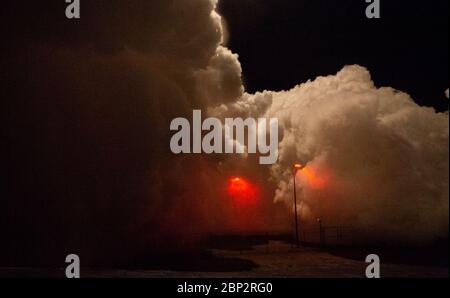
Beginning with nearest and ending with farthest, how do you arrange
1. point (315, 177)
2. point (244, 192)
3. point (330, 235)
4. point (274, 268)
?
point (274, 268), point (330, 235), point (315, 177), point (244, 192)

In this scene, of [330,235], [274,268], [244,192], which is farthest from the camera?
[244,192]

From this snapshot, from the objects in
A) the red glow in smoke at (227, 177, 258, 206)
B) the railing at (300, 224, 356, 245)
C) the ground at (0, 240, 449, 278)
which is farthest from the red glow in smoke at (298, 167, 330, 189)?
the ground at (0, 240, 449, 278)

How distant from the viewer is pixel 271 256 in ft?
78.3

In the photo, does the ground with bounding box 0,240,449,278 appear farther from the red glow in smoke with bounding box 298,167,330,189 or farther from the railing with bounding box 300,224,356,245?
the red glow in smoke with bounding box 298,167,330,189

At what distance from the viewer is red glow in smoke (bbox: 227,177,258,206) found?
38625 millimetres

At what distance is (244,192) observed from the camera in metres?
39.0

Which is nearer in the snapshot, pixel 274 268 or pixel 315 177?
pixel 274 268

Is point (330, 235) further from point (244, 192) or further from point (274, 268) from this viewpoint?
point (274, 268)

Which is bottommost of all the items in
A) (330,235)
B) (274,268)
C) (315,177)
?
(330,235)

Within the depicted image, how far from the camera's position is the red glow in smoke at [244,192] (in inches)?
1521

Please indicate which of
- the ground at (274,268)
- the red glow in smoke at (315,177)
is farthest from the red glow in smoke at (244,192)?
the ground at (274,268)

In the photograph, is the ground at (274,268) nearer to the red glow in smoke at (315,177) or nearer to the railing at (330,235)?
the railing at (330,235)

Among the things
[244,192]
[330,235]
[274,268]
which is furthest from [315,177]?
[274,268]
